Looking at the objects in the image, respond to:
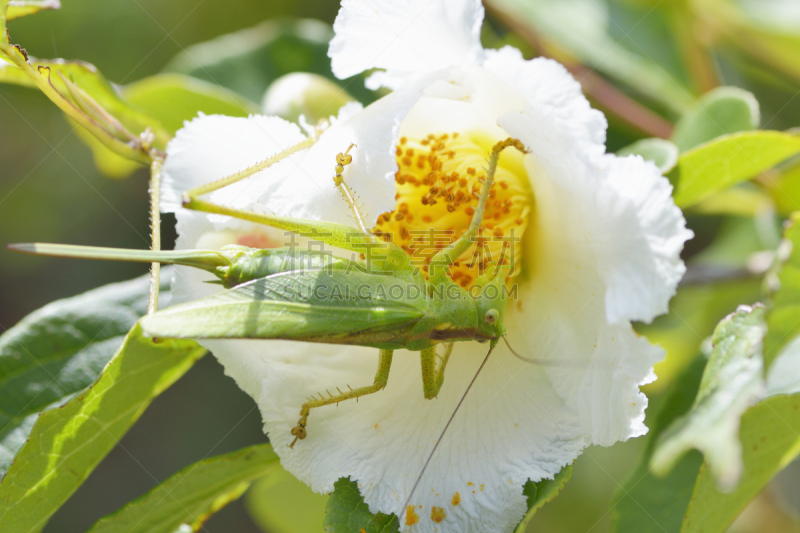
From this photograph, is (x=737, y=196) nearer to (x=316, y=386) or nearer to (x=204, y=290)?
(x=316, y=386)

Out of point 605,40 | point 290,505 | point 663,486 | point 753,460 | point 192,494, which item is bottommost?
point 290,505

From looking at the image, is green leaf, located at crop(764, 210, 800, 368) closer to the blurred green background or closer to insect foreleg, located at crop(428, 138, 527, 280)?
insect foreleg, located at crop(428, 138, 527, 280)

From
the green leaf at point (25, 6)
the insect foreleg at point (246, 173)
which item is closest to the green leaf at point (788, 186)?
the insect foreleg at point (246, 173)

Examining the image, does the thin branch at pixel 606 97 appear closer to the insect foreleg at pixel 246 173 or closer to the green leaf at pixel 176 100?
the green leaf at pixel 176 100

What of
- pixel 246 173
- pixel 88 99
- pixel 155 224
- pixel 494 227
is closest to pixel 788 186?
pixel 494 227

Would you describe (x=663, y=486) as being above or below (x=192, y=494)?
above

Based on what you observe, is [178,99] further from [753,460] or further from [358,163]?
[753,460]

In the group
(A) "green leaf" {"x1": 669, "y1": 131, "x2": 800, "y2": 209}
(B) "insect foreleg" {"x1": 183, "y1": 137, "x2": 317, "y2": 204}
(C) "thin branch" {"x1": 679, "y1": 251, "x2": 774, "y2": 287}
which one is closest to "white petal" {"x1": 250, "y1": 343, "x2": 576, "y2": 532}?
(B) "insect foreleg" {"x1": 183, "y1": 137, "x2": 317, "y2": 204}

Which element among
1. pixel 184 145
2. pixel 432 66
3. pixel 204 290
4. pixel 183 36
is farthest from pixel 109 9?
pixel 432 66
